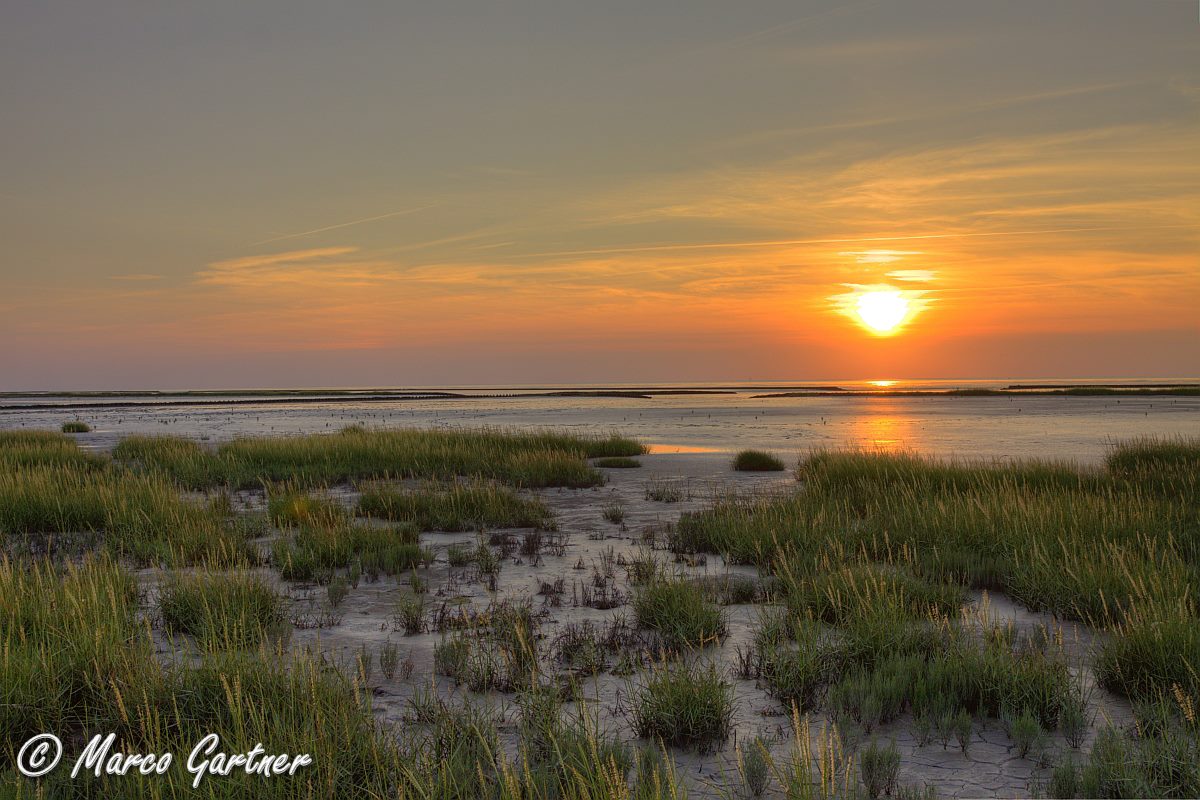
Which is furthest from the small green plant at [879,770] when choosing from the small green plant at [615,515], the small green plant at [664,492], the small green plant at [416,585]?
the small green plant at [664,492]

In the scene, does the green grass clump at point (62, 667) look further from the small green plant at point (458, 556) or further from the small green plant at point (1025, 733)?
the small green plant at point (1025, 733)

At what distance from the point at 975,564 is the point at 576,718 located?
5.64 m

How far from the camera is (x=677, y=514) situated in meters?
13.5

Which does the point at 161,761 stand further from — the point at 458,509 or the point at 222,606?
the point at 458,509

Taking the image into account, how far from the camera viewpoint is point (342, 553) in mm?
9180

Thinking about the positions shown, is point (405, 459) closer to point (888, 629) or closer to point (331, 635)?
point (331, 635)

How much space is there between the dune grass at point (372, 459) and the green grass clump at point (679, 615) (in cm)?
1111

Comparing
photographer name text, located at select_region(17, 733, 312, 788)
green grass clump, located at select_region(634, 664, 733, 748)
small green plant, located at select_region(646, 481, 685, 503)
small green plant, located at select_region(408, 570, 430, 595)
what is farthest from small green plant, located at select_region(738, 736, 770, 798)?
small green plant, located at select_region(646, 481, 685, 503)

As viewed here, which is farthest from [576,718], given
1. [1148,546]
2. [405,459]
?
[405,459]

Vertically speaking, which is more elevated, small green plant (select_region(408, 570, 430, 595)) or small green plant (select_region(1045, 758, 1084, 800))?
small green plant (select_region(1045, 758, 1084, 800))

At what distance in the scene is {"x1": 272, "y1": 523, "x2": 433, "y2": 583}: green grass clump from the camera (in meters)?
8.69

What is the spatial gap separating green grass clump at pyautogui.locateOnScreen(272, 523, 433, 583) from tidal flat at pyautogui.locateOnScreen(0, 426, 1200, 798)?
47 millimetres

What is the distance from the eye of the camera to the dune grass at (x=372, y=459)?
719 inches

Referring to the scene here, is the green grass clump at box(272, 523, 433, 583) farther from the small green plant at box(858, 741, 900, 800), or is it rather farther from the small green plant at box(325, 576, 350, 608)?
the small green plant at box(858, 741, 900, 800)
